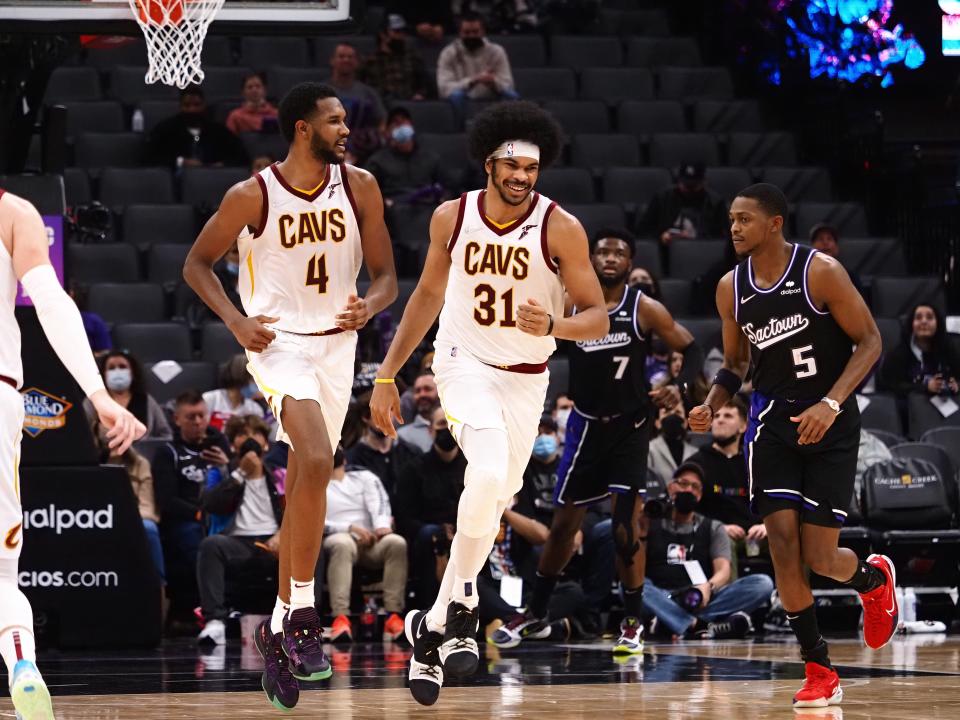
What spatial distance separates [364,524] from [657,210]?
15.8 feet

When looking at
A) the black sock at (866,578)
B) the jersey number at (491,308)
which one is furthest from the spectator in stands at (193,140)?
the black sock at (866,578)

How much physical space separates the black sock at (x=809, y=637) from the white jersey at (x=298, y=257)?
2259mm

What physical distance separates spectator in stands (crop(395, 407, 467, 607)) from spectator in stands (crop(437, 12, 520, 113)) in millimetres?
5519

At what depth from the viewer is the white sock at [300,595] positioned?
Result: 6.22m

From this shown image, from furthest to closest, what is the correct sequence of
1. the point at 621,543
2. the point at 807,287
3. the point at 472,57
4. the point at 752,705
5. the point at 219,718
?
the point at 472,57
the point at 621,543
the point at 807,287
the point at 752,705
the point at 219,718

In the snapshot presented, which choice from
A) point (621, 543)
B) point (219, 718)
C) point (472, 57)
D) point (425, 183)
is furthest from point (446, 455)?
point (472, 57)

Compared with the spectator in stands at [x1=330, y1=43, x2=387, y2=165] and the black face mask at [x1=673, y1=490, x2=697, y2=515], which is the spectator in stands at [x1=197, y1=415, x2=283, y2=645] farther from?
the spectator in stands at [x1=330, y1=43, x2=387, y2=165]

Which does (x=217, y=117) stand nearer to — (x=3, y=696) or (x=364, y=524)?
(x=364, y=524)

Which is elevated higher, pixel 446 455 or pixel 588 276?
pixel 588 276

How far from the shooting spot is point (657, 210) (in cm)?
1415

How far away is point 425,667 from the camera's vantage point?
238 inches

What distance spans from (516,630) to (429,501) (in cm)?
144

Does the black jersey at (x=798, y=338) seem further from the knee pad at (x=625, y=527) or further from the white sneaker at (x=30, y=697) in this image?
the white sneaker at (x=30, y=697)

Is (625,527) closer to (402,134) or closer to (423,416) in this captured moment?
(423,416)
